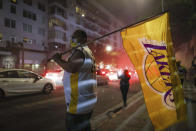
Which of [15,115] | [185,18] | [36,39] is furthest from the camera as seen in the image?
[36,39]

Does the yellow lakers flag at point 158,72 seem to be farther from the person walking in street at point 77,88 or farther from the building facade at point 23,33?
the building facade at point 23,33

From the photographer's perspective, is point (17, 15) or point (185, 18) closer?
point (185, 18)

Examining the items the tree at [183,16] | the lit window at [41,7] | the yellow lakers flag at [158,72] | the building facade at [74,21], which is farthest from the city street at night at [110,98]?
the lit window at [41,7]

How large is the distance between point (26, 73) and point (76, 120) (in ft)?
25.5

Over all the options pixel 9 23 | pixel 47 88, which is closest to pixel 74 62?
pixel 47 88

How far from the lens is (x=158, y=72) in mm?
2293

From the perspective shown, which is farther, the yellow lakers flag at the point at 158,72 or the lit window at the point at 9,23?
the lit window at the point at 9,23

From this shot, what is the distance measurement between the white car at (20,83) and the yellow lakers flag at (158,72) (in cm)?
740

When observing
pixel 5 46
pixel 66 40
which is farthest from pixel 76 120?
pixel 66 40

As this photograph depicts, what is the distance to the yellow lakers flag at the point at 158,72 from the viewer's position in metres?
2.26

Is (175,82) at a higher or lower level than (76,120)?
higher

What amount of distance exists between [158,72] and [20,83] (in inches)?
307

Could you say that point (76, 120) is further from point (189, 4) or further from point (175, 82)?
point (189, 4)

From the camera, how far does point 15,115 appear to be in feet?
16.4
